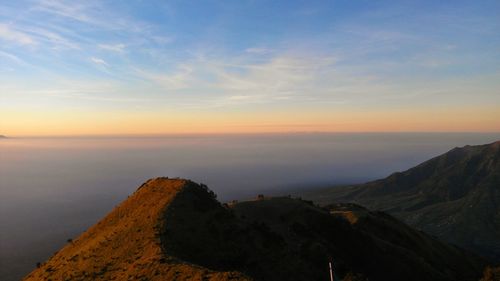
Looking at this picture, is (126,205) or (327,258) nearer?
(327,258)

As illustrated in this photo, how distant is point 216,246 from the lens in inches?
1934

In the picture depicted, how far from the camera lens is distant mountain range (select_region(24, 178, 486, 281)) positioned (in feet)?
143

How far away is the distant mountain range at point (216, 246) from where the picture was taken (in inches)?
1710

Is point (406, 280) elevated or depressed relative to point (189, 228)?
depressed

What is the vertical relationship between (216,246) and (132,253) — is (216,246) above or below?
above

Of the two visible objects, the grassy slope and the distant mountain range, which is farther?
the distant mountain range

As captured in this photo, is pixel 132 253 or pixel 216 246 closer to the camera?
pixel 132 253

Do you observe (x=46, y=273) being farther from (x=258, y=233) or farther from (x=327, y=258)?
(x=327, y=258)

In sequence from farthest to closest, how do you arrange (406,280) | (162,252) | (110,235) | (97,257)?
1. (406,280)
2. (110,235)
3. (97,257)
4. (162,252)

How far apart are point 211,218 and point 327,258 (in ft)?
58.8

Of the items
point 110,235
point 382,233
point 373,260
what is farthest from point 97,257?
point 382,233

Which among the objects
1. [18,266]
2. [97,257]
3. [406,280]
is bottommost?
[18,266]

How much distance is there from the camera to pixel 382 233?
102 meters

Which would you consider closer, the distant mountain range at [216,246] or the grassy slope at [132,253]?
the grassy slope at [132,253]
